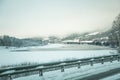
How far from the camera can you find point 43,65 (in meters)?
18.9

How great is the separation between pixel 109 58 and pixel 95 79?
14.4 metres

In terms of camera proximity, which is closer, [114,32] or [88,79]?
[88,79]

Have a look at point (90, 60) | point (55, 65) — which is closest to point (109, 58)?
point (90, 60)

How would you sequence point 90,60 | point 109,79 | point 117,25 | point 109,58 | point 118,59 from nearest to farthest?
point 109,79
point 90,60
point 109,58
point 118,59
point 117,25

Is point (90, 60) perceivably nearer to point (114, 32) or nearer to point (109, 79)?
point (109, 79)

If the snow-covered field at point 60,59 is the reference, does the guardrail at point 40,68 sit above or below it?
above

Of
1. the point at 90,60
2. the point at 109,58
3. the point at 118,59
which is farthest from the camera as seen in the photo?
the point at 118,59

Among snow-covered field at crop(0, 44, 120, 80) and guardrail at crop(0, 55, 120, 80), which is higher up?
guardrail at crop(0, 55, 120, 80)

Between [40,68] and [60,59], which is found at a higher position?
[40,68]

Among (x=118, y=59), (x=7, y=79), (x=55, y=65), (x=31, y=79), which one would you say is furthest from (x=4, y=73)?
A: (x=118, y=59)

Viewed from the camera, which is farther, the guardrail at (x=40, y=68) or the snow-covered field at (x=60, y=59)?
the snow-covered field at (x=60, y=59)

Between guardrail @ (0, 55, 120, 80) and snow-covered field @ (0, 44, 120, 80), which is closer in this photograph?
guardrail @ (0, 55, 120, 80)

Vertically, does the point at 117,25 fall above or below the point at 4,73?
above

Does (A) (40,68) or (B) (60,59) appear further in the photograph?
(B) (60,59)
